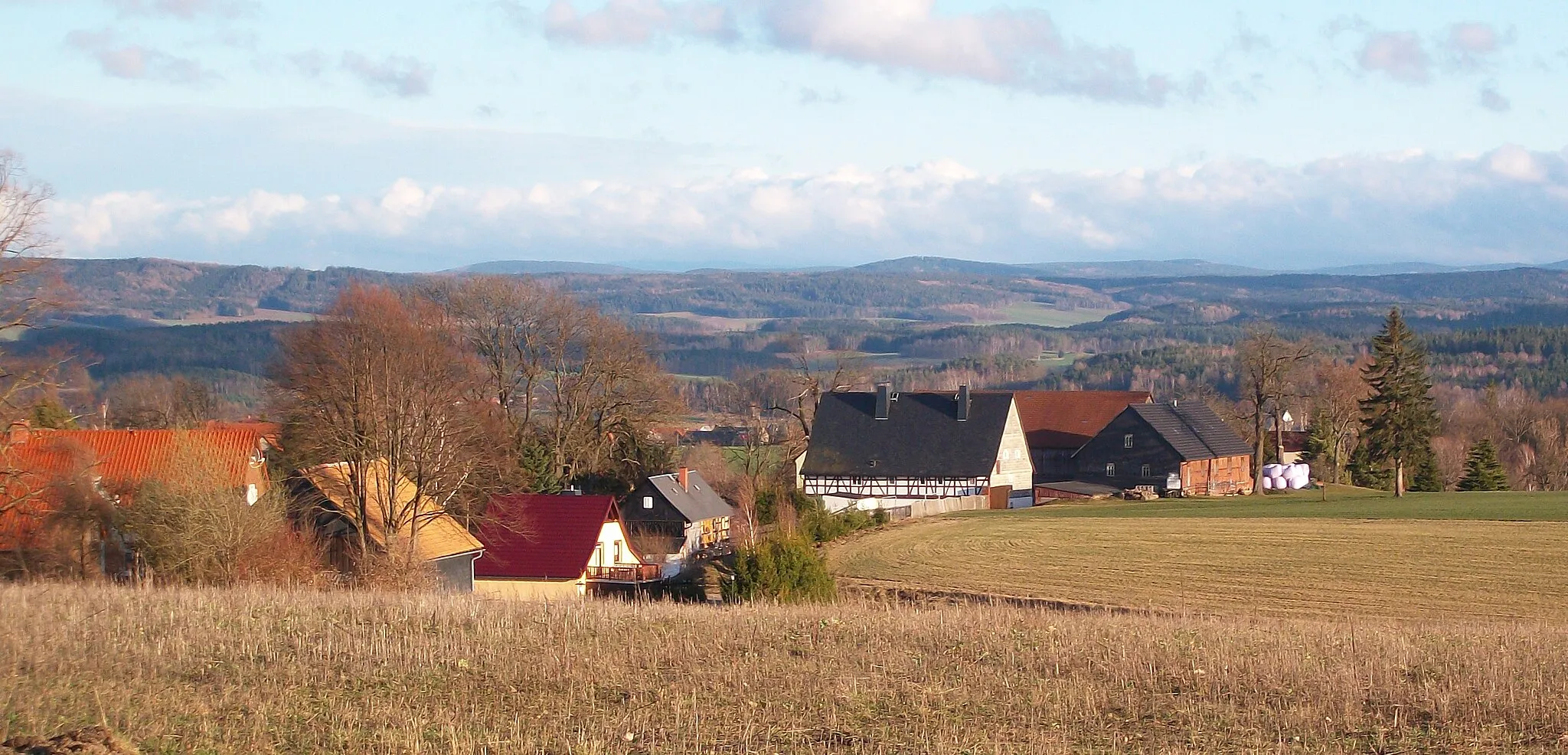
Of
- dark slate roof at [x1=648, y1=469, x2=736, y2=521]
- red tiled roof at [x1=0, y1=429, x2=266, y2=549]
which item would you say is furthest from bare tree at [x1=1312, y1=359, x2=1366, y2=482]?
red tiled roof at [x1=0, y1=429, x2=266, y2=549]

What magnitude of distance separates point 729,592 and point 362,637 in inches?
495

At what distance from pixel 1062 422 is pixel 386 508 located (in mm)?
56018

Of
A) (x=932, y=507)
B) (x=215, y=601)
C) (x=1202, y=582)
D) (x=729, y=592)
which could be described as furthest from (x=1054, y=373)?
(x=215, y=601)

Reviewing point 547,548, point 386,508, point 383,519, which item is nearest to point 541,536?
point 547,548

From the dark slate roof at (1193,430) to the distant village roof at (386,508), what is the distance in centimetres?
4564

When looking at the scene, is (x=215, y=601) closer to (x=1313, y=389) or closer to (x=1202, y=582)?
(x=1202, y=582)

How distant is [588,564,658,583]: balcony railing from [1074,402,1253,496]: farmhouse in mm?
37937

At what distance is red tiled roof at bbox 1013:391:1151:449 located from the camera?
8125cm

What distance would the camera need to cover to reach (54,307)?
2384 centimetres

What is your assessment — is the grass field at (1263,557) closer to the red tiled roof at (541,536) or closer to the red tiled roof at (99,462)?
the red tiled roof at (541,536)

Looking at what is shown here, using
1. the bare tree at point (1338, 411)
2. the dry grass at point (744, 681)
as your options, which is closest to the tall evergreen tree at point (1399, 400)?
the bare tree at point (1338, 411)

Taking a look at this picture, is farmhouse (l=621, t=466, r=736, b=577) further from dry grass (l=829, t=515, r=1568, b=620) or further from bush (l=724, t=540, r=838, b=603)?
bush (l=724, t=540, r=838, b=603)

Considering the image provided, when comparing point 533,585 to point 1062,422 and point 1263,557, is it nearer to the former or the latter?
point 1263,557

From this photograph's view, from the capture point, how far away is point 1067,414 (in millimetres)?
82750
